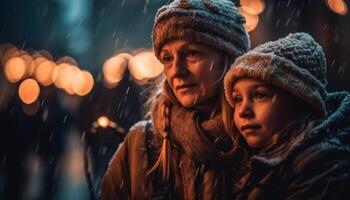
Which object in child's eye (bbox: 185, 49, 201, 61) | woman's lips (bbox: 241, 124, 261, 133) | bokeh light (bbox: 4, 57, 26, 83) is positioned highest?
child's eye (bbox: 185, 49, 201, 61)

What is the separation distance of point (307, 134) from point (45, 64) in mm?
19320

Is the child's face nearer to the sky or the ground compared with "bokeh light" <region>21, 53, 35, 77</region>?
nearer to the sky

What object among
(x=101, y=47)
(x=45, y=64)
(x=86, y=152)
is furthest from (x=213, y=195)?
(x=101, y=47)

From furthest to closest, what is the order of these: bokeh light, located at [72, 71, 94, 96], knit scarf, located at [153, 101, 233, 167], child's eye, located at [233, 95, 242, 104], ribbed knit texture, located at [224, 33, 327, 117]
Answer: bokeh light, located at [72, 71, 94, 96] < knit scarf, located at [153, 101, 233, 167] < child's eye, located at [233, 95, 242, 104] < ribbed knit texture, located at [224, 33, 327, 117]

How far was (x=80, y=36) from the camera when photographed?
27.4m

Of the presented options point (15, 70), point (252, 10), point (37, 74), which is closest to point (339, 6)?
point (252, 10)

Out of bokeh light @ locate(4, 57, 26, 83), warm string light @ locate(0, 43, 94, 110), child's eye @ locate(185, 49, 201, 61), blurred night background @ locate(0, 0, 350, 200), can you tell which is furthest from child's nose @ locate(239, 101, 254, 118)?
bokeh light @ locate(4, 57, 26, 83)

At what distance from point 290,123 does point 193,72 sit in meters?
0.89

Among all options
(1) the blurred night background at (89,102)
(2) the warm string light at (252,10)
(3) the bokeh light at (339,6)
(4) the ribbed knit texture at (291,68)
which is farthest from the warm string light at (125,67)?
(4) the ribbed knit texture at (291,68)

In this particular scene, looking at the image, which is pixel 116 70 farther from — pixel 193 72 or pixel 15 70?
pixel 15 70

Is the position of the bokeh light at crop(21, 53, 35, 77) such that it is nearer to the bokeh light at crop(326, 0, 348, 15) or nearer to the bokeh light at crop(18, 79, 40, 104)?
the bokeh light at crop(18, 79, 40, 104)

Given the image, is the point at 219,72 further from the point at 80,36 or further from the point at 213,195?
the point at 80,36

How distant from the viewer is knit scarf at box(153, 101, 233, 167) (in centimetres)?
359

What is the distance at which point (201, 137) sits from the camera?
12.0 feet
